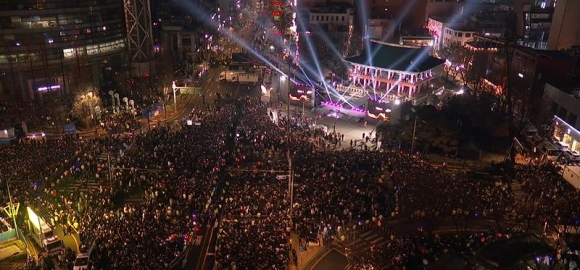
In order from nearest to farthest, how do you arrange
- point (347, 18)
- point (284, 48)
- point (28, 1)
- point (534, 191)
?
point (534, 191), point (28, 1), point (347, 18), point (284, 48)

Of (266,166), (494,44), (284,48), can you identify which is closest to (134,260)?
(266,166)

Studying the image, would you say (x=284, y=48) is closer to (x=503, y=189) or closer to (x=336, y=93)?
(x=336, y=93)

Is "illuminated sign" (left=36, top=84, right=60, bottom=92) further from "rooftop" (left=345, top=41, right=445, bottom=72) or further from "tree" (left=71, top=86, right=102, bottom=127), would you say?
"rooftop" (left=345, top=41, right=445, bottom=72)

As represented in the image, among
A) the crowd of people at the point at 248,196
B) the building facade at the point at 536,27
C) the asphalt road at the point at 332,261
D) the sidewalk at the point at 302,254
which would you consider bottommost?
the asphalt road at the point at 332,261

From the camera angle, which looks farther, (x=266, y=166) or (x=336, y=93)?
(x=336, y=93)

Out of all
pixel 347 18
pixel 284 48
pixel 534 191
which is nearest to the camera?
pixel 534 191

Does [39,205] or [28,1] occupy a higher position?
[28,1]

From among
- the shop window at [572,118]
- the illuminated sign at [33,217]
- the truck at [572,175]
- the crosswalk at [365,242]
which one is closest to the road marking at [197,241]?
the crosswalk at [365,242]

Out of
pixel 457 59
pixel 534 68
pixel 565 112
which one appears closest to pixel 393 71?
pixel 534 68

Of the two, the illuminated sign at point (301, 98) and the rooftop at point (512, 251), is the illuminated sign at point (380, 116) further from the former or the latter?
the rooftop at point (512, 251)
